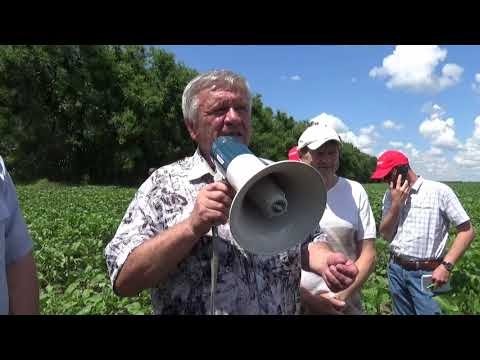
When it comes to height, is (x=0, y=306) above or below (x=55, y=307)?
above

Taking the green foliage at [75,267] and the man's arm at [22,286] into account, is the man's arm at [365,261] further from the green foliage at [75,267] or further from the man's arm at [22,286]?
the green foliage at [75,267]

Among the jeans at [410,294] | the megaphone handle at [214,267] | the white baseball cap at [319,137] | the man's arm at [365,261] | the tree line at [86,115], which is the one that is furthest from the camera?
the tree line at [86,115]

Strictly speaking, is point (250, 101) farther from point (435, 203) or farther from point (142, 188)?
point (435, 203)

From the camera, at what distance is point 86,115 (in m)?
45.7

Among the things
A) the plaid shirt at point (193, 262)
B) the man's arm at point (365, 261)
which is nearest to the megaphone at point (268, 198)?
the plaid shirt at point (193, 262)

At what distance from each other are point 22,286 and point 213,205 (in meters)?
0.99

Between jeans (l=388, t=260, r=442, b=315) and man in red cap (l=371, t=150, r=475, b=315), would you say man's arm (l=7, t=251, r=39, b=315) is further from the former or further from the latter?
jeans (l=388, t=260, r=442, b=315)

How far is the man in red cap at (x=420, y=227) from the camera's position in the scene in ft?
13.4

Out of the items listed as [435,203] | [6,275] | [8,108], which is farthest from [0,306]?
[8,108]

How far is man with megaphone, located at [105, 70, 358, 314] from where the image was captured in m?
1.62

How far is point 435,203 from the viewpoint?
13.5 ft
